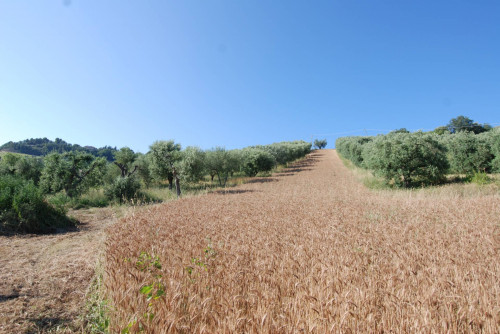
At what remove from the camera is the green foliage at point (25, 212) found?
33.5 ft

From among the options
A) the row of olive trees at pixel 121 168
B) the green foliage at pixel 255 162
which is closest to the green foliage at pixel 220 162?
the row of olive trees at pixel 121 168

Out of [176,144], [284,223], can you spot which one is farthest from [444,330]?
[176,144]

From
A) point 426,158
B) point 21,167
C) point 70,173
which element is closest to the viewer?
point 426,158

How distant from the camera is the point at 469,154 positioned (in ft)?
69.3

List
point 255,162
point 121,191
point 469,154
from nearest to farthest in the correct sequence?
point 121,191, point 469,154, point 255,162

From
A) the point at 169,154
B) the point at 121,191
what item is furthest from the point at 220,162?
the point at 121,191

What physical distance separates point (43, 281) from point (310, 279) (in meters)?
5.95

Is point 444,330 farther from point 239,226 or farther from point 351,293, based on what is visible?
point 239,226

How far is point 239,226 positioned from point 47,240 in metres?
8.11

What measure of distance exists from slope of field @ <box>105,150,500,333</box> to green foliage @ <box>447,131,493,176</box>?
19.5 meters

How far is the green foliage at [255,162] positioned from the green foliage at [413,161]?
70.9 feet

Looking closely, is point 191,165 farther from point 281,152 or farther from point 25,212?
point 281,152

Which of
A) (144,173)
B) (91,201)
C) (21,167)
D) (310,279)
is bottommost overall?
(310,279)

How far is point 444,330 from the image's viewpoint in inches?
83.0
